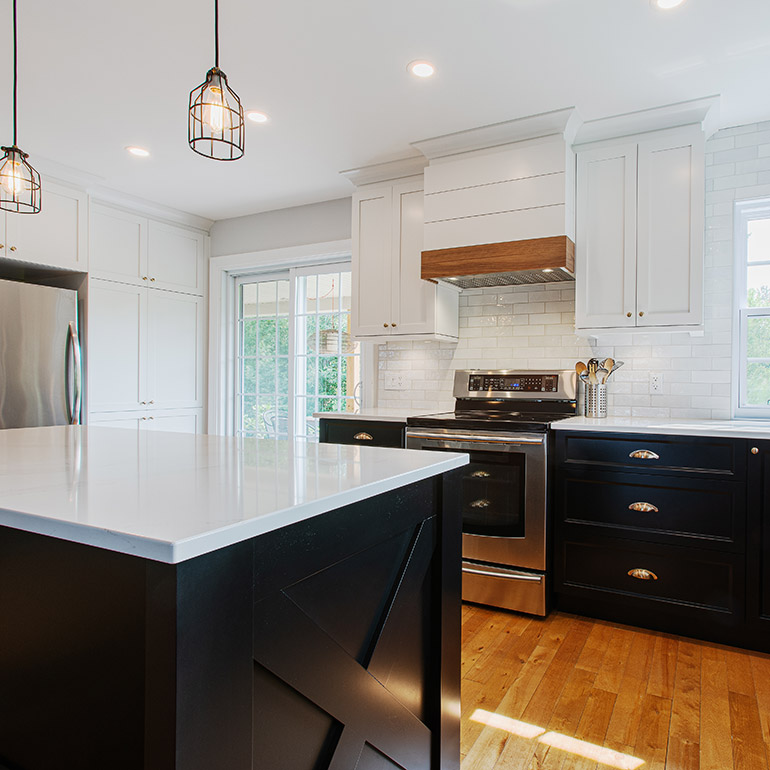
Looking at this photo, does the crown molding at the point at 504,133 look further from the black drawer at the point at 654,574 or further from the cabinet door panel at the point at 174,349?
the cabinet door panel at the point at 174,349

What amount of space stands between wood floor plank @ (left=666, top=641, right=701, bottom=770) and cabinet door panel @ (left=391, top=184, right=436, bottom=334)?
2095 mm

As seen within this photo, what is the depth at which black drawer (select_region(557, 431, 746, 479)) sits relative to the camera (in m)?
2.56

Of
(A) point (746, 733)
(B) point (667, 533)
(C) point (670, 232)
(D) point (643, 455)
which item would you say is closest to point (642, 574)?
(B) point (667, 533)

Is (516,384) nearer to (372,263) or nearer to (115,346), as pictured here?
(372,263)

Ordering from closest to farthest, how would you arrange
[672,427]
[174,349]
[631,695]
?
[631,695] < [672,427] < [174,349]

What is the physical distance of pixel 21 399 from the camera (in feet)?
11.5

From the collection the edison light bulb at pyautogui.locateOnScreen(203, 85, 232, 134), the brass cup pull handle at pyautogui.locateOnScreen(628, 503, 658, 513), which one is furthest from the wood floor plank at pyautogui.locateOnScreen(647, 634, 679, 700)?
the edison light bulb at pyautogui.locateOnScreen(203, 85, 232, 134)

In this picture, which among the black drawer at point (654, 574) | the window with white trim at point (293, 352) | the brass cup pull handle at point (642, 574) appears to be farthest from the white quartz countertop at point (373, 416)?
the brass cup pull handle at point (642, 574)

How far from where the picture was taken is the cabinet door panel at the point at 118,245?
4105 mm

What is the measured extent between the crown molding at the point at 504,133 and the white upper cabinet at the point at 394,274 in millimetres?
326

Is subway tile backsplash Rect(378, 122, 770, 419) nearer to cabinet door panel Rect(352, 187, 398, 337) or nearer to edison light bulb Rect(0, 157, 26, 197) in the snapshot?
cabinet door panel Rect(352, 187, 398, 337)

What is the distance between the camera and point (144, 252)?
14.6ft

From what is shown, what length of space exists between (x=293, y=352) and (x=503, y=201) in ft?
7.08

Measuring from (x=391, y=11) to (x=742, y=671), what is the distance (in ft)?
9.54
